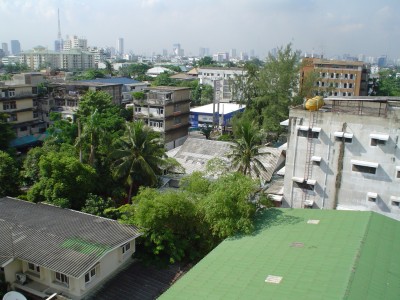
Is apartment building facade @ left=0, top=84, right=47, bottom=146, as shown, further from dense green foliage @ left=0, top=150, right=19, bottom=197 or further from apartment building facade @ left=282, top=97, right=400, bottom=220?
apartment building facade @ left=282, top=97, right=400, bottom=220

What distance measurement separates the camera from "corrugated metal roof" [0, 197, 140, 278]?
635 inches

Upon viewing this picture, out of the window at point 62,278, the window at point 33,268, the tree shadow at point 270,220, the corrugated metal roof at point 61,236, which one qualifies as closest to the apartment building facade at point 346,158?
the tree shadow at point 270,220

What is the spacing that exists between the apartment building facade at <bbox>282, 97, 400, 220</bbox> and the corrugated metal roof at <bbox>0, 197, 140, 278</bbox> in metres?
9.57

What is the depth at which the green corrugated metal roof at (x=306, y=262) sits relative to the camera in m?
12.1

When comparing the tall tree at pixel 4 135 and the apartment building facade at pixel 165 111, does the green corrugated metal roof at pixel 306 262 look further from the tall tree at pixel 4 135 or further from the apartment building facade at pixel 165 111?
the apartment building facade at pixel 165 111

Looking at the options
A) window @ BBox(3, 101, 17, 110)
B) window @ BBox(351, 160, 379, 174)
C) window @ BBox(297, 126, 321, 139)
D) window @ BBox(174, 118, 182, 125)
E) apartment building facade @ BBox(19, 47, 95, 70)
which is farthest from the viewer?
apartment building facade @ BBox(19, 47, 95, 70)

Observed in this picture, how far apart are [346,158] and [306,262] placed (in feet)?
27.2

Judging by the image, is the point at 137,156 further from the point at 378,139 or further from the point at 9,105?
the point at 9,105

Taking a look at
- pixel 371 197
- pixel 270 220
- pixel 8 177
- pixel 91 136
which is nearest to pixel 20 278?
pixel 8 177

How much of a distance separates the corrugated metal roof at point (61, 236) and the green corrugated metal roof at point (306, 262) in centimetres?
470

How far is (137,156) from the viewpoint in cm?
2528

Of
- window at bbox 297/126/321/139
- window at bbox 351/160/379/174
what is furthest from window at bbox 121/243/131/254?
window at bbox 351/160/379/174

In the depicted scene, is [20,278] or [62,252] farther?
[20,278]

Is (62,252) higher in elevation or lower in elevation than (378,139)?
lower
